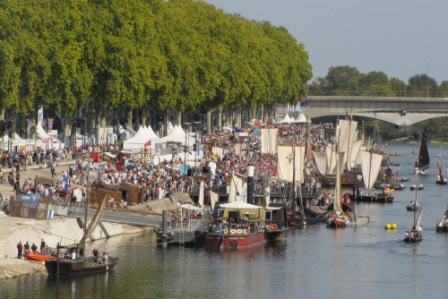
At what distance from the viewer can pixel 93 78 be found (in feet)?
440

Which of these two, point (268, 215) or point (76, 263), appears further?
point (268, 215)

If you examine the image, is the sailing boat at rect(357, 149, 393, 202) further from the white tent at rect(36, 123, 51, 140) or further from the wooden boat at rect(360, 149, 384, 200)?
the white tent at rect(36, 123, 51, 140)

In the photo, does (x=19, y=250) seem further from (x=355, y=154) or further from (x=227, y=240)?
(x=355, y=154)

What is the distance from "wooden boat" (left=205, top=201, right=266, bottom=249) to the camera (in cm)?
9750

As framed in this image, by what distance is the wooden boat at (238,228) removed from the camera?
9750 centimetres

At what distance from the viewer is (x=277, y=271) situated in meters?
90.0

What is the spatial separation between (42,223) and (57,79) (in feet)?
117

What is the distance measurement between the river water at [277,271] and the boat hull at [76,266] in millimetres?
478

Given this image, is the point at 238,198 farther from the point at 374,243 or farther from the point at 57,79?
the point at 57,79

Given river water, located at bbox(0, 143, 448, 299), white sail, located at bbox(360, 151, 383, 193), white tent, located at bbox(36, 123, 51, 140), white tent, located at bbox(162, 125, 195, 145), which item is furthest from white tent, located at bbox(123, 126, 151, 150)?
white sail, located at bbox(360, 151, 383, 193)

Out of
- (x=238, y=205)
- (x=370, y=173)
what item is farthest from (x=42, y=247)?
(x=370, y=173)

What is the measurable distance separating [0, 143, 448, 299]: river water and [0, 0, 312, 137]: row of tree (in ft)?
81.0

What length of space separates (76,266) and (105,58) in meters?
54.5

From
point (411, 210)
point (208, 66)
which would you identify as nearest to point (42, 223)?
point (411, 210)
